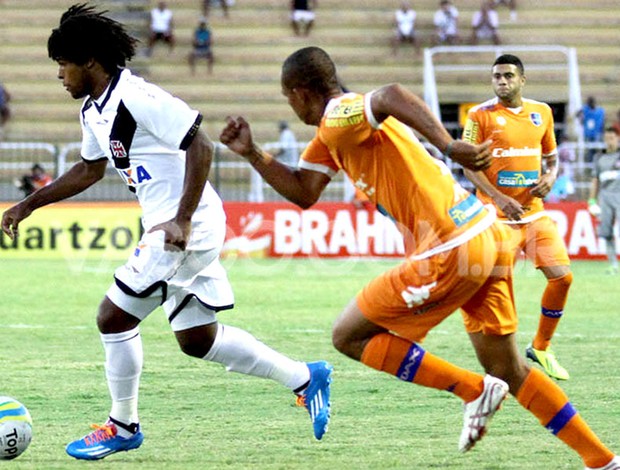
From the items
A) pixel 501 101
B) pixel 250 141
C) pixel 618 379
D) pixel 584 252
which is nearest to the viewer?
pixel 250 141

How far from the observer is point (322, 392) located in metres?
7.20

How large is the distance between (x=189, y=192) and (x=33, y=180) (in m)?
18.4

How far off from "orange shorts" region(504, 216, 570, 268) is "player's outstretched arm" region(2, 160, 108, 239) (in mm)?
3897

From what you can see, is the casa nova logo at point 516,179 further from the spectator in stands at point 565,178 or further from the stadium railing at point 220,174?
the stadium railing at point 220,174

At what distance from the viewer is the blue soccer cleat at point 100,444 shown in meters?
6.68

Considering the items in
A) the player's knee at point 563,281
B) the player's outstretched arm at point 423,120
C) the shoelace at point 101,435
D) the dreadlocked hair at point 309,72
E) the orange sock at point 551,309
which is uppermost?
the dreadlocked hair at point 309,72

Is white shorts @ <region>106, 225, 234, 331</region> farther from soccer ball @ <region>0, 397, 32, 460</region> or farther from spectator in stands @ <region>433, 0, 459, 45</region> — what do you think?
spectator in stands @ <region>433, 0, 459, 45</region>

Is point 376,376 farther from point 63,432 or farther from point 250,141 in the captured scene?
point 250,141

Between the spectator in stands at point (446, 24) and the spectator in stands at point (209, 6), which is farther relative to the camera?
the spectator in stands at point (209, 6)

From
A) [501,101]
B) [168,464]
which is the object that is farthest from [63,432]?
[501,101]

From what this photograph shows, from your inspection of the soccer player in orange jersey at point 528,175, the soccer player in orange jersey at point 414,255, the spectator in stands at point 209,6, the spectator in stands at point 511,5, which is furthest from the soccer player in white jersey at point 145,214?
the spectator in stands at point 511,5

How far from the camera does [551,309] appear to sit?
1009 cm

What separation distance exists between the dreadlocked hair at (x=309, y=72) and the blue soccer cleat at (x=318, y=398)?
1966mm

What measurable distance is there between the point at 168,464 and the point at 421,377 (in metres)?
1.40
